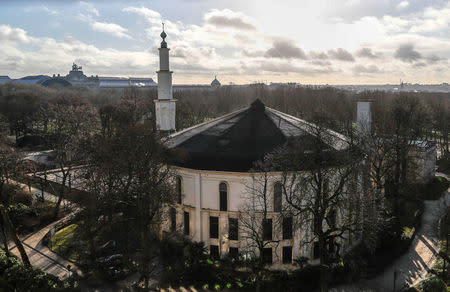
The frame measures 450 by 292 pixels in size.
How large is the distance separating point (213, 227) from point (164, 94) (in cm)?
1763

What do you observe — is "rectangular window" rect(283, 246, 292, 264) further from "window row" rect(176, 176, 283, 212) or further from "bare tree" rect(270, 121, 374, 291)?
"bare tree" rect(270, 121, 374, 291)

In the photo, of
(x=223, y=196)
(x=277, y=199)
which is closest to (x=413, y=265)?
(x=277, y=199)

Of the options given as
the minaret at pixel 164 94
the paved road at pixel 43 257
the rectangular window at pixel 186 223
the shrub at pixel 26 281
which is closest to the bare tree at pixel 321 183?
the rectangular window at pixel 186 223

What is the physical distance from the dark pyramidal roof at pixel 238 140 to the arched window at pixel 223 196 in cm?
131

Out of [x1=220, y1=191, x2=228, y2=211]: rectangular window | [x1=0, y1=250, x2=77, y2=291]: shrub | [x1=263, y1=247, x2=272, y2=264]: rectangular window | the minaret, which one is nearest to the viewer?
[x1=0, y1=250, x2=77, y2=291]: shrub

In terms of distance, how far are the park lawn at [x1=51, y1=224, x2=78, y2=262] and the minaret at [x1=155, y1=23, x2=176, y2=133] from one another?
42.2 feet

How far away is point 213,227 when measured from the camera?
2620cm

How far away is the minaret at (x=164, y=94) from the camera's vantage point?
125ft

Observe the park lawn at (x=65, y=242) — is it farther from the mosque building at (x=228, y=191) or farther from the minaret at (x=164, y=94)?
the minaret at (x=164, y=94)

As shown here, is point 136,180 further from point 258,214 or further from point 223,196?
point 258,214

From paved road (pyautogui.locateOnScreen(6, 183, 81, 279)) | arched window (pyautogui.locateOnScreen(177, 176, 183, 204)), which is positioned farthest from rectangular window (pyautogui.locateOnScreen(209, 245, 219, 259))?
paved road (pyautogui.locateOnScreen(6, 183, 81, 279))

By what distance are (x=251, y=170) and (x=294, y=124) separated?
8.28 m

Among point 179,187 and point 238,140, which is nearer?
point 238,140

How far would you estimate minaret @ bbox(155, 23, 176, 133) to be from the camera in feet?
125
